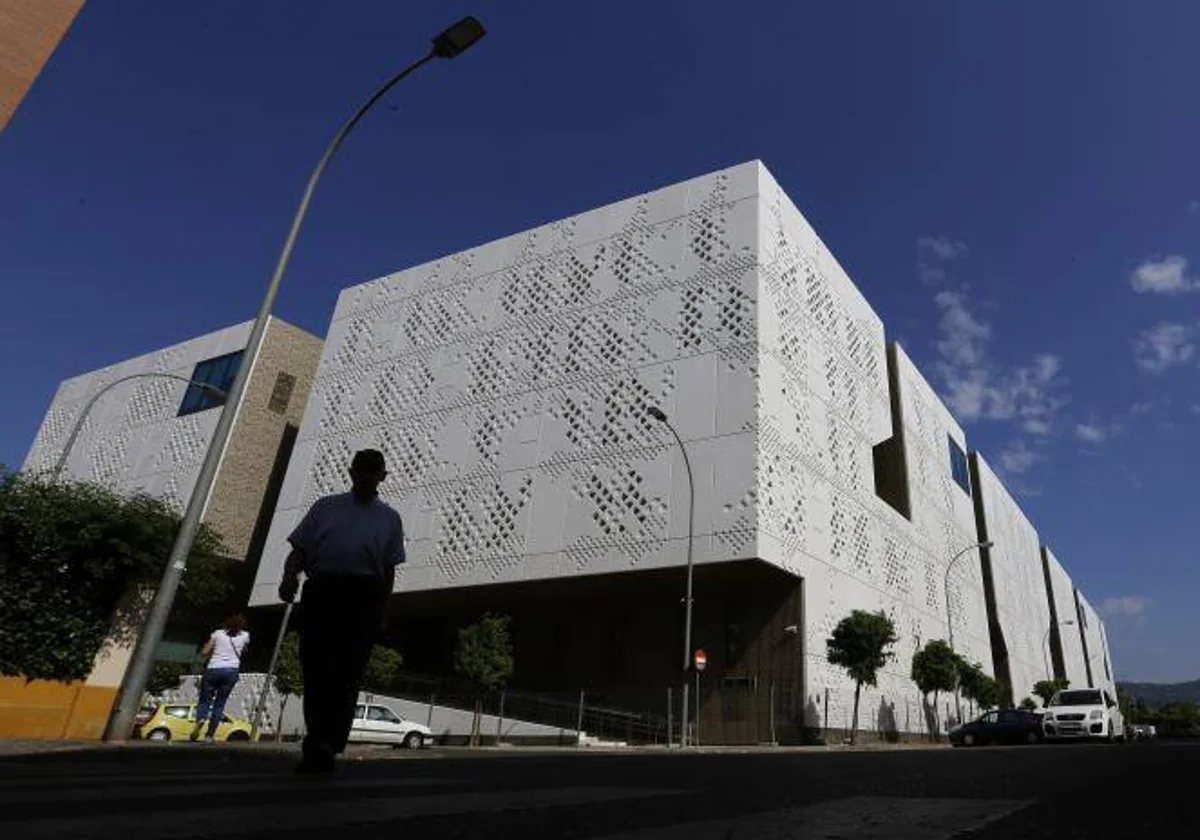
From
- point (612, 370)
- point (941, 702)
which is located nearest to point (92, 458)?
point (612, 370)

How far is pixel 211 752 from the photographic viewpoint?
6.38 meters

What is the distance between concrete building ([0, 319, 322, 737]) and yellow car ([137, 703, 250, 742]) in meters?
17.8

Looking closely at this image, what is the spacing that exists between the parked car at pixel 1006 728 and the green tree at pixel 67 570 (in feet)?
87.8

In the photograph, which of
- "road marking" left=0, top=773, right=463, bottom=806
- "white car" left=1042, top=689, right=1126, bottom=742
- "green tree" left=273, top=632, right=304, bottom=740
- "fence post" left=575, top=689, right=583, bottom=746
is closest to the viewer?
"road marking" left=0, top=773, right=463, bottom=806

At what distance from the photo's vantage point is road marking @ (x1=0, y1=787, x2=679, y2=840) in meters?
1.93

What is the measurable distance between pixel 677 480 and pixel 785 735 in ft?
30.3

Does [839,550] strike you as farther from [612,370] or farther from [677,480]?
[612,370]

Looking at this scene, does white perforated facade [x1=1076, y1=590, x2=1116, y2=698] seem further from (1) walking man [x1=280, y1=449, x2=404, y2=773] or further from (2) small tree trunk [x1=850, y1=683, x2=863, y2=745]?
(1) walking man [x1=280, y1=449, x2=404, y2=773]

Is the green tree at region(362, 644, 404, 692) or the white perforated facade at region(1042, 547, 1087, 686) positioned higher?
the white perforated facade at region(1042, 547, 1087, 686)

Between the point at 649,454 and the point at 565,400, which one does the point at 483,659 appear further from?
the point at 565,400

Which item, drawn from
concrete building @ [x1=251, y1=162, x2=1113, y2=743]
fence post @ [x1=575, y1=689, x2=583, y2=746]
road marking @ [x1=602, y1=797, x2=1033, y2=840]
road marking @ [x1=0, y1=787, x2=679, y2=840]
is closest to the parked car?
concrete building @ [x1=251, y1=162, x2=1113, y2=743]

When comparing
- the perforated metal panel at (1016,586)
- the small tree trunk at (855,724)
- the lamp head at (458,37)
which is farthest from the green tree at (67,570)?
the perforated metal panel at (1016,586)

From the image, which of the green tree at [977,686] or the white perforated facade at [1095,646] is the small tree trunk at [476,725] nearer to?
the green tree at [977,686]

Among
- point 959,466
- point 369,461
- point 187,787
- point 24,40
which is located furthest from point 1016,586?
point 187,787
